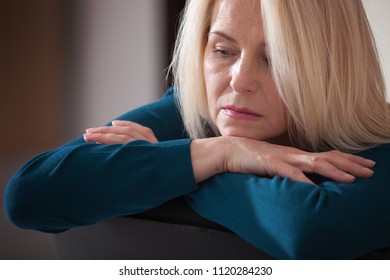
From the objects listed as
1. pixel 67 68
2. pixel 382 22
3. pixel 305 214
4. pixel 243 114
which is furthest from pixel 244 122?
pixel 67 68

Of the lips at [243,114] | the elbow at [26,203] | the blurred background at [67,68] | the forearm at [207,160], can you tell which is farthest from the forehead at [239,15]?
the blurred background at [67,68]

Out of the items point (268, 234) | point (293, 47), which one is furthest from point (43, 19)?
point (268, 234)

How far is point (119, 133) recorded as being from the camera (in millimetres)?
1336

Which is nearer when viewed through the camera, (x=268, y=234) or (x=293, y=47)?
(x=268, y=234)

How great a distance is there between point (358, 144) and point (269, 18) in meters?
0.31

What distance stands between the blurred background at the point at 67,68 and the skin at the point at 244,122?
2.11m

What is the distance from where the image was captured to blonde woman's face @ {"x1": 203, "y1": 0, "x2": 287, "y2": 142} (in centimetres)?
124

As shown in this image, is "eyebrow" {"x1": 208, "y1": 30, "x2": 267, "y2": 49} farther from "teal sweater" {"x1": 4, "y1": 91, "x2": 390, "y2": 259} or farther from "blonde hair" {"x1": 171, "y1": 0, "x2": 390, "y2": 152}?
"teal sweater" {"x1": 4, "y1": 91, "x2": 390, "y2": 259}

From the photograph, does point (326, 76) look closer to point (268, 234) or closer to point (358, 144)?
point (358, 144)

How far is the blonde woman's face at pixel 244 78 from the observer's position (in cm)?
124

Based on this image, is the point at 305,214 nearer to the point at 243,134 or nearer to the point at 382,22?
the point at 243,134

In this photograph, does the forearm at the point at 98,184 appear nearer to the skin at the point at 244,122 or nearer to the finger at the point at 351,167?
the skin at the point at 244,122

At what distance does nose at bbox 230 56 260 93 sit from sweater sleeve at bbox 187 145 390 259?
23 centimetres

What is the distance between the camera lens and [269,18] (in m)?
1.21
